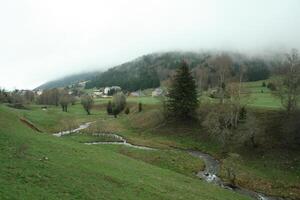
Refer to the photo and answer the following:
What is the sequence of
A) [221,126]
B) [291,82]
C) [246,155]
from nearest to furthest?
[246,155]
[291,82]
[221,126]

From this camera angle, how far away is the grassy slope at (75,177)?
2298 cm

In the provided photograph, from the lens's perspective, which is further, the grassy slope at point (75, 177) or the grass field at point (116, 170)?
the grass field at point (116, 170)

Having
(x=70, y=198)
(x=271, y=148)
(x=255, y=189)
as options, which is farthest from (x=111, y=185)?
(x=271, y=148)

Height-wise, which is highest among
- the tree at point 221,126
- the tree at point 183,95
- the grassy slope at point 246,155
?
the tree at point 183,95

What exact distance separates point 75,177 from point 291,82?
50287 mm

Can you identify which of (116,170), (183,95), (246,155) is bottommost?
(246,155)

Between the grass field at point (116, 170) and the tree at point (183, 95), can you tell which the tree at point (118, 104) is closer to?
the tree at point (183, 95)

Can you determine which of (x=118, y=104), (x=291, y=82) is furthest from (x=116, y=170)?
(x=118, y=104)

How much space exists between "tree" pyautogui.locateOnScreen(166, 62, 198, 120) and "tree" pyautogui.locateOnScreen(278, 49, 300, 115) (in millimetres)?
20932

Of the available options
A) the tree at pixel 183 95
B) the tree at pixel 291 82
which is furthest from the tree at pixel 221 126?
the tree at pixel 291 82

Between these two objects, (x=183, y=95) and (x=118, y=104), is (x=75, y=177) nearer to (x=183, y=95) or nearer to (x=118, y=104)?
(x=183, y=95)

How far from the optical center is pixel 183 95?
267 ft

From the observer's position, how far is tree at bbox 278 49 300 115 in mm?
64188

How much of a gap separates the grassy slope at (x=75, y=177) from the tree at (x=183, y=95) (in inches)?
1630
